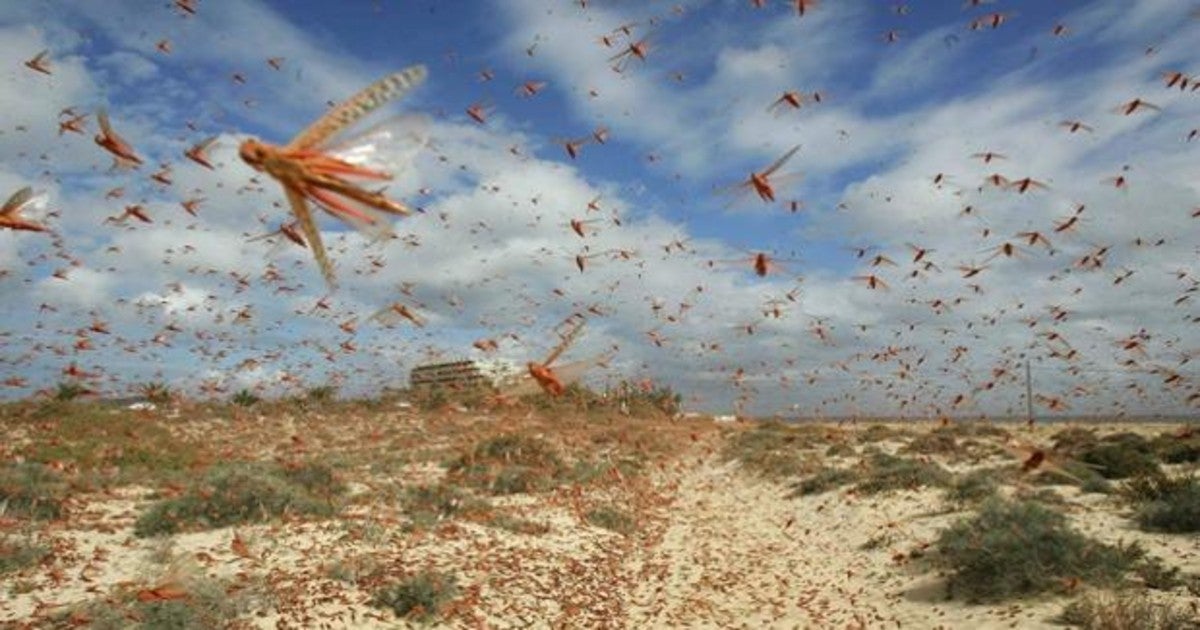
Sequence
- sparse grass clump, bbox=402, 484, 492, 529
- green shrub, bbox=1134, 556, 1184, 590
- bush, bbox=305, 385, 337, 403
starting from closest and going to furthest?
green shrub, bbox=1134, 556, 1184, 590 < sparse grass clump, bbox=402, 484, 492, 529 < bush, bbox=305, 385, 337, 403

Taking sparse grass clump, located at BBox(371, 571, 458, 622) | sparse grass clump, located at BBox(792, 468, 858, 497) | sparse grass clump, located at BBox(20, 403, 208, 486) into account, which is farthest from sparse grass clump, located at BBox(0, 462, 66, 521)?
sparse grass clump, located at BBox(792, 468, 858, 497)

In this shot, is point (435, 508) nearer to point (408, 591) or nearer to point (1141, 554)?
point (408, 591)

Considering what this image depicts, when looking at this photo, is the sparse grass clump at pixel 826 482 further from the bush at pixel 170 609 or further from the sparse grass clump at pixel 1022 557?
the bush at pixel 170 609

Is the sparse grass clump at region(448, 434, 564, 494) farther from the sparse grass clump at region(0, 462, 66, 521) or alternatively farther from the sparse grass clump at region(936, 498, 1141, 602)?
the sparse grass clump at region(936, 498, 1141, 602)

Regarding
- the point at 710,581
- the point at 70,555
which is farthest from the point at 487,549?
the point at 70,555

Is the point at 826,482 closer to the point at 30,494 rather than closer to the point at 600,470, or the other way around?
the point at 600,470
